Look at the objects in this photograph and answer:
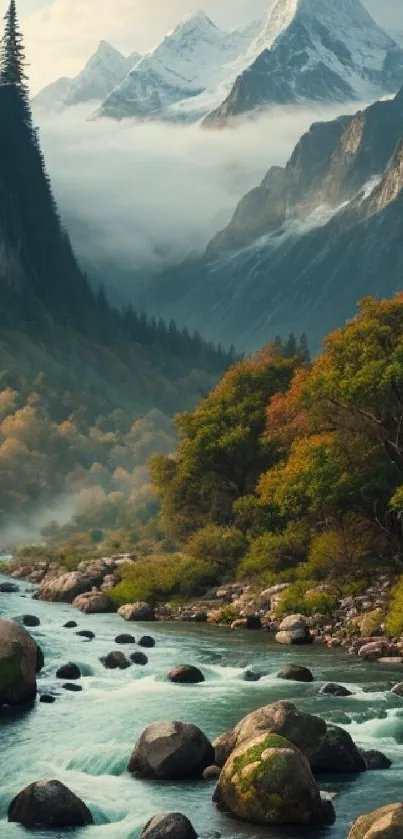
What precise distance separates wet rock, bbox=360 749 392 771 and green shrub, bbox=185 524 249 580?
155ft

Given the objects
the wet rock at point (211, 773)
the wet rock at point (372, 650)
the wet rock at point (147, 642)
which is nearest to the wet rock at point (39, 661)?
the wet rock at point (147, 642)

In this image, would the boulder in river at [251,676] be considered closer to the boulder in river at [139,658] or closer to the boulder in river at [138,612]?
the boulder in river at [139,658]

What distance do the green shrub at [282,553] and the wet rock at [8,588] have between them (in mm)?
24779

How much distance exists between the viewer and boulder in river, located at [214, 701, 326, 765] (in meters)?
34.0

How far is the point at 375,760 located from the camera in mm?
34938

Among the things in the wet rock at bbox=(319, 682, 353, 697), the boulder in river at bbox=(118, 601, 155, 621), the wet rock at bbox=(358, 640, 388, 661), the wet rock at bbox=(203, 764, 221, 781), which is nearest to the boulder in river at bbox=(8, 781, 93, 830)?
the wet rock at bbox=(203, 764, 221, 781)

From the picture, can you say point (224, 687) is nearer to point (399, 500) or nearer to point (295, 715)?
point (295, 715)

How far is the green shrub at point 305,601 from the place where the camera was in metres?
64.9

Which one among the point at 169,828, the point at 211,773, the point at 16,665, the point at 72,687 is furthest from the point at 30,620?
the point at 169,828

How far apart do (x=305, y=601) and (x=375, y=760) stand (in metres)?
31.0

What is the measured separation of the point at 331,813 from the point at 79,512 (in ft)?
464

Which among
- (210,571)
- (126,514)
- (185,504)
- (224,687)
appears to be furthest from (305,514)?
(126,514)

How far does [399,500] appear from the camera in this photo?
63281 mm

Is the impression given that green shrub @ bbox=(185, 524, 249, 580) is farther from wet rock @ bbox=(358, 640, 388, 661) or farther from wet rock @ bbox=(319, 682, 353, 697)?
wet rock @ bbox=(319, 682, 353, 697)
